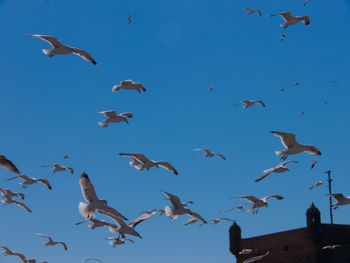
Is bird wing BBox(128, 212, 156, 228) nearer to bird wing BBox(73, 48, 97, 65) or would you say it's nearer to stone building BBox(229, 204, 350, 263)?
bird wing BBox(73, 48, 97, 65)

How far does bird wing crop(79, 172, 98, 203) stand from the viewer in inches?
657

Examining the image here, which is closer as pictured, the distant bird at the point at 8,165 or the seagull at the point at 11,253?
the distant bird at the point at 8,165

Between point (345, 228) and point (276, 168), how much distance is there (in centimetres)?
2336

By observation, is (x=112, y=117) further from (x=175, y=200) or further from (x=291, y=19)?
(x=291, y=19)

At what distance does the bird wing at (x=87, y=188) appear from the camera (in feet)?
54.7

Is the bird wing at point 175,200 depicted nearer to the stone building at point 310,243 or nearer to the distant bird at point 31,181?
the distant bird at point 31,181

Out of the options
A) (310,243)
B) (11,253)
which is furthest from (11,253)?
(310,243)

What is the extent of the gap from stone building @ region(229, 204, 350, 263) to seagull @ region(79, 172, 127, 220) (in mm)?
27254

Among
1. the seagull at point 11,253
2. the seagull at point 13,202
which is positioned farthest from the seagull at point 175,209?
the seagull at point 11,253

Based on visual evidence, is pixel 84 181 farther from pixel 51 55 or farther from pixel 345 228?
pixel 345 228

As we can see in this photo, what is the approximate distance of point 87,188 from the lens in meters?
16.7

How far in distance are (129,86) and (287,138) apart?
7.50 m

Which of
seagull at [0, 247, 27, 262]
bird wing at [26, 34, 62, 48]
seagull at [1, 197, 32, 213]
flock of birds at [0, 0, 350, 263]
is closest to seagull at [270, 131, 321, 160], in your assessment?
flock of birds at [0, 0, 350, 263]

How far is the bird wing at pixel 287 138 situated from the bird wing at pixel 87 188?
707 centimetres
